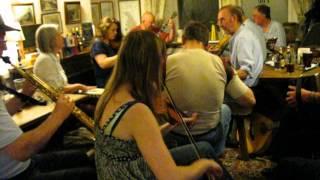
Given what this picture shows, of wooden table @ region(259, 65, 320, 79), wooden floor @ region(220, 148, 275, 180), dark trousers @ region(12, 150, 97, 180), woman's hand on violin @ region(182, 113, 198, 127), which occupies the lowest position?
wooden floor @ region(220, 148, 275, 180)

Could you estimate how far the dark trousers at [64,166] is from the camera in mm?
2109

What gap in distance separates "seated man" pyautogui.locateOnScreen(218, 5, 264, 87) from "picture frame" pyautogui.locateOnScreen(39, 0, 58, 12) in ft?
6.78

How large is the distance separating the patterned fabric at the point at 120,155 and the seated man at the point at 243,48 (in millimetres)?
2126

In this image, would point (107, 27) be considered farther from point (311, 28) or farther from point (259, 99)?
point (311, 28)

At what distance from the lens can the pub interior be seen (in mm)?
1634

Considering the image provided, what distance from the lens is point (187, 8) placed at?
647 cm

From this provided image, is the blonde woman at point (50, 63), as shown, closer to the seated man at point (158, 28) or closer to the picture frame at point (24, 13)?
the picture frame at point (24, 13)

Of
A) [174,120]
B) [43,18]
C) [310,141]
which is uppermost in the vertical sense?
[43,18]

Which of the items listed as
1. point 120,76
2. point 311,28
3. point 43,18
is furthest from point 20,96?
point 311,28

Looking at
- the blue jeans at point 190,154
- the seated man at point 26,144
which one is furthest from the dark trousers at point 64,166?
the blue jeans at point 190,154

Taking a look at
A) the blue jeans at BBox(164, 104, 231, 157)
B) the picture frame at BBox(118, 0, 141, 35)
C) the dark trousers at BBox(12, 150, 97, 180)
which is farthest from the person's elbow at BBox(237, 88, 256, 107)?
the picture frame at BBox(118, 0, 141, 35)

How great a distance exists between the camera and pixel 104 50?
4000mm

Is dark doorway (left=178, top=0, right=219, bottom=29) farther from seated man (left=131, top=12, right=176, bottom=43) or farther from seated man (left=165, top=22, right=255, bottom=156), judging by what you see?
seated man (left=165, top=22, right=255, bottom=156)

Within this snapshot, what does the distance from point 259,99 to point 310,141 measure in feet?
4.20
